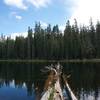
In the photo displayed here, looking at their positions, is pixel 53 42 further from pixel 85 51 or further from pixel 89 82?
pixel 89 82

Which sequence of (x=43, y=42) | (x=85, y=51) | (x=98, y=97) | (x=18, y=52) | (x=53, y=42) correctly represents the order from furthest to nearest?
(x=18, y=52) < (x=43, y=42) < (x=53, y=42) < (x=85, y=51) < (x=98, y=97)

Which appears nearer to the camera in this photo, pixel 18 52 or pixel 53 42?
pixel 53 42

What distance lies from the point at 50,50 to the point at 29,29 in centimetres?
3607

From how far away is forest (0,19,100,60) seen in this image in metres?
136

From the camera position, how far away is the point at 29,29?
6909 inches

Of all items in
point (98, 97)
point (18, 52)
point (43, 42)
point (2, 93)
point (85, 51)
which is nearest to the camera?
point (98, 97)

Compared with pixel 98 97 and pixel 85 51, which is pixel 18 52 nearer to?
pixel 85 51

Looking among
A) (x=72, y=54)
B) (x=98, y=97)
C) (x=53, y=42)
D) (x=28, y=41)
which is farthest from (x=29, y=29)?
(x=98, y=97)

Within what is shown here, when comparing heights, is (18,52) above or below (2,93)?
above

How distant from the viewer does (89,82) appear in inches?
2156

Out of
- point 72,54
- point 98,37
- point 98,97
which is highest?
point 98,37

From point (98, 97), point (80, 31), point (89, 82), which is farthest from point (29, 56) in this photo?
point (98, 97)

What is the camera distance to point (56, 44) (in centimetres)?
14225

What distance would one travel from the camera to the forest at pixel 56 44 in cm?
13575
